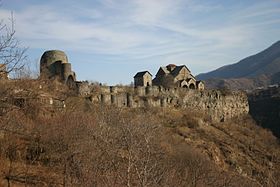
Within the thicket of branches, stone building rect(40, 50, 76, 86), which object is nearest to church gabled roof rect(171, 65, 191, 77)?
stone building rect(40, 50, 76, 86)

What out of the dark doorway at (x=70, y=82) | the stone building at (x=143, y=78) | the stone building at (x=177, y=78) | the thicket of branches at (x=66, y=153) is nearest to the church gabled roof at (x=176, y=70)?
the stone building at (x=177, y=78)

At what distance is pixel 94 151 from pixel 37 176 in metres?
2.14

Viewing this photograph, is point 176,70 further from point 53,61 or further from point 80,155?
point 80,155

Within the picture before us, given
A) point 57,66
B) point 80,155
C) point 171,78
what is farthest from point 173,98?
point 80,155

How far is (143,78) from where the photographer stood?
44.2 metres

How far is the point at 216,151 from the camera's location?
100 feet

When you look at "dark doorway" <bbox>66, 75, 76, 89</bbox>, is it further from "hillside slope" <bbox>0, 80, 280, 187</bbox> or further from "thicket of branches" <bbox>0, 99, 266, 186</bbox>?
"thicket of branches" <bbox>0, 99, 266, 186</bbox>

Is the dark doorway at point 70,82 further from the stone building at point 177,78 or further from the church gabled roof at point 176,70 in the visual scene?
the church gabled roof at point 176,70

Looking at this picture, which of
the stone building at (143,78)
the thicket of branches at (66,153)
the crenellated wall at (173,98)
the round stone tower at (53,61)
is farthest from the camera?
the stone building at (143,78)

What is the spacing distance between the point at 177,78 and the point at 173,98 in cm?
1069

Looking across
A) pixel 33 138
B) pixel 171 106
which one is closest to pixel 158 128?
pixel 171 106

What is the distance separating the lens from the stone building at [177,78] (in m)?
46.2

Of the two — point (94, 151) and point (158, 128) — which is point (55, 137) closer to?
point (94, 151)

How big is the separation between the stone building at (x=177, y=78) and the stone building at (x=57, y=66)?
1404cm
